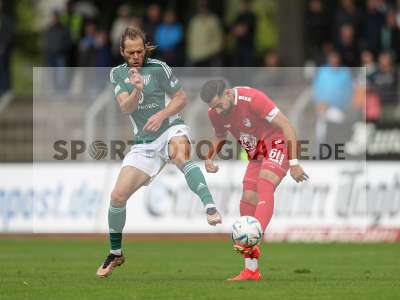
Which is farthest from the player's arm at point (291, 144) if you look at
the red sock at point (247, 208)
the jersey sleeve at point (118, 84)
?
the jersey sleeve at point (118, 84)

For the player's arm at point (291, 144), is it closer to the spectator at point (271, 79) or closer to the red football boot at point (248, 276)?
the red football boot at point (248, 276)

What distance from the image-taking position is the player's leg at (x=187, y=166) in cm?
1409

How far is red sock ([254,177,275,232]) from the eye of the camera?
13938 mm

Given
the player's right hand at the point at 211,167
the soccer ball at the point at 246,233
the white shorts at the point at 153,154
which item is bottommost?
the soccer ball at the point at 246,233

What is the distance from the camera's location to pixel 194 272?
620 inches

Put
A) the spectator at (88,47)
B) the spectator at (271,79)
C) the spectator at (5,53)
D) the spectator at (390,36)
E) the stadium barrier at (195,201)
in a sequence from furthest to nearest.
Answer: the spectator at (88,47), the spectator at (5,53), the spectator at (390,36), the spectator at (271,79), the stadium barrier at (195,201)

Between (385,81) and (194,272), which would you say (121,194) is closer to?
(194,272)

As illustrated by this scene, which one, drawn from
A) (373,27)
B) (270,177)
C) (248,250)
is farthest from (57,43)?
(248,250)

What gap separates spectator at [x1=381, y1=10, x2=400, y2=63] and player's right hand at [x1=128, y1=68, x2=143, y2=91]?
45.1 ft

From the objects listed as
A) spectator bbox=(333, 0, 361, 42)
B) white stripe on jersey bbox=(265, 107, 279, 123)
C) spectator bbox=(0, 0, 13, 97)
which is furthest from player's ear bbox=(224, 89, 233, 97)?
spectator bbox=(0, 0, 13, 97)

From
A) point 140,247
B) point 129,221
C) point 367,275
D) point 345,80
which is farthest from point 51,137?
point 367,275

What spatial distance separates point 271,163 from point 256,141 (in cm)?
39

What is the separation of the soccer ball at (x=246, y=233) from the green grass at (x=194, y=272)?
47 cm

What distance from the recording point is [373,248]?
70.8ft
